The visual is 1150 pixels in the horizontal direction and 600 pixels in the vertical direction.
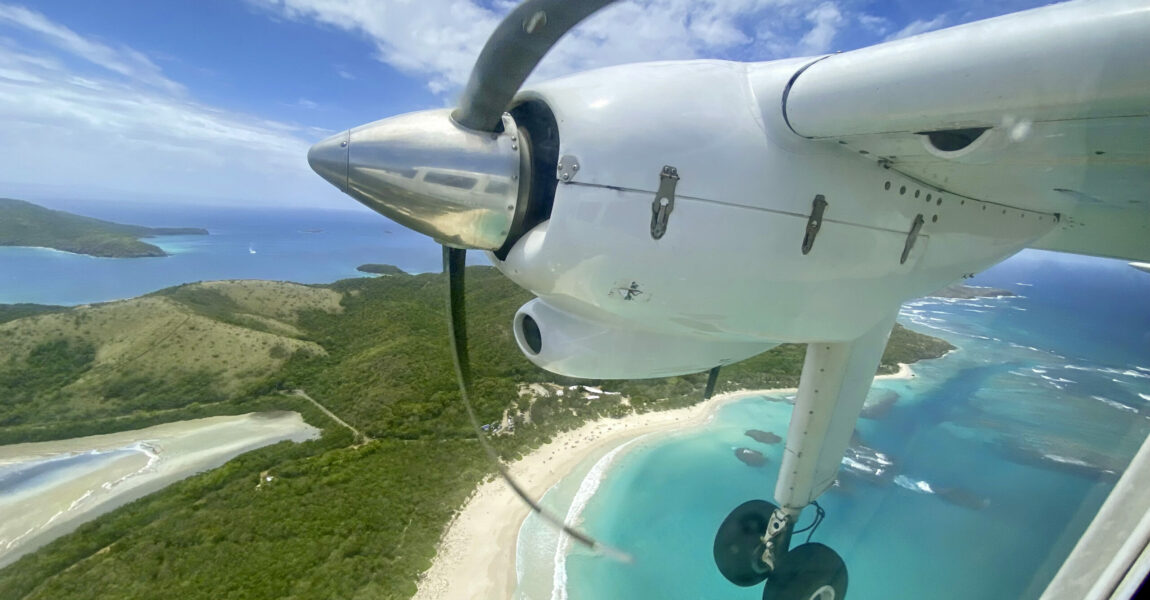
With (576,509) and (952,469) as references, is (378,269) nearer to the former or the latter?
(576,509)

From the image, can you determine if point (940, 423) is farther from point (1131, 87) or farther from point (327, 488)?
point (327, 488)

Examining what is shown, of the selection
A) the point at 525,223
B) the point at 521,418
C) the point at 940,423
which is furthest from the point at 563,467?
the point at 525,223

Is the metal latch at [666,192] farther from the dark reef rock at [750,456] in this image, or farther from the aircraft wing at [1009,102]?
the dark reef rock at [750,456]

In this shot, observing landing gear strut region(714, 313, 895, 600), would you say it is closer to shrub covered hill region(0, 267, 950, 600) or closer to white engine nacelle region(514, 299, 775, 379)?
white engine nacelle region(514, 299, 775, 379)

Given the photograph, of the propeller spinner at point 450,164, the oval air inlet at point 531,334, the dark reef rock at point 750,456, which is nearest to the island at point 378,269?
the dark reef rock at point 750,456

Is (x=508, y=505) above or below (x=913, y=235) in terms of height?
below

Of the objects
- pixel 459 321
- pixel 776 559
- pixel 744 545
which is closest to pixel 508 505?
pixel 744 545
